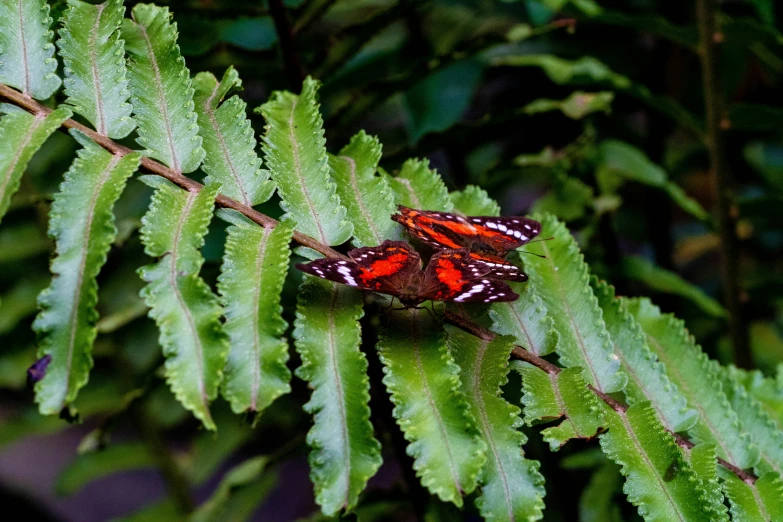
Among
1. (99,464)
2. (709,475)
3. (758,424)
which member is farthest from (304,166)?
(99,464)

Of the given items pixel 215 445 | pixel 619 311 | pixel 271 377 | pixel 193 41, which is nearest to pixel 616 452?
pixel 619 311

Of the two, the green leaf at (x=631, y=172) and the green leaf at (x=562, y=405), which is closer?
Answer: the green leaf at (x=562, y=405)

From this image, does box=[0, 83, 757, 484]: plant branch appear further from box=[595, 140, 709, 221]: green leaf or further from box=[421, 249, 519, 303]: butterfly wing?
box=[595, 140, 709, 221]: green leaf

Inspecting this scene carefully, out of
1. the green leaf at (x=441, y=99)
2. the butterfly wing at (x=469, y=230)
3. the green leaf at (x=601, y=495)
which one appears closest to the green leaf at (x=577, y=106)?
the green leaf at (x=441, y=99)

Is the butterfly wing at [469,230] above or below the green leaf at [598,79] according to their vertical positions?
below

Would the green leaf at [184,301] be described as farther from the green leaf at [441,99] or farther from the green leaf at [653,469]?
the green leaf at [441,99]

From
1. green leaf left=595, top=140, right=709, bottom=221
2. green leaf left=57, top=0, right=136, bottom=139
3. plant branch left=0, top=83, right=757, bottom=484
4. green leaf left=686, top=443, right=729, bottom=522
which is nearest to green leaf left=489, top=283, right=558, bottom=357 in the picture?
plant branch left=0, top=83, right=757, bottom=484
